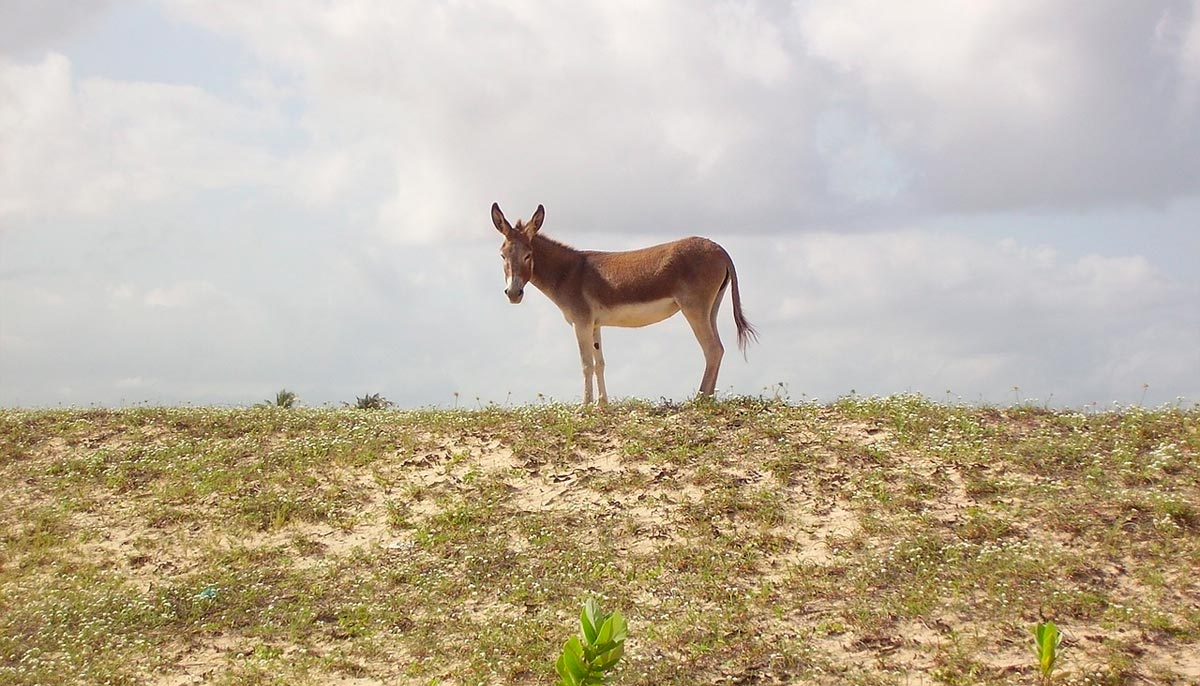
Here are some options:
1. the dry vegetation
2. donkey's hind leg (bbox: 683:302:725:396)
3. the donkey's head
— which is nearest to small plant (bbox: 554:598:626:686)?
the dry vegetation

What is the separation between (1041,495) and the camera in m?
13.5

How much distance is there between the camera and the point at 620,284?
17.5 metres

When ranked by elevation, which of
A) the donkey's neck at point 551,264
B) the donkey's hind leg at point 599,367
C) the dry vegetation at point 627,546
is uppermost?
the donkey's neck at point 551,264

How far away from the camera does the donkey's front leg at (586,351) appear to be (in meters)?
17.8

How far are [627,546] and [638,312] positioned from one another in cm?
496

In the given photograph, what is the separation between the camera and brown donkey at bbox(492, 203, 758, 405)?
17.3m

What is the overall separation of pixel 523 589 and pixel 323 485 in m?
4.38

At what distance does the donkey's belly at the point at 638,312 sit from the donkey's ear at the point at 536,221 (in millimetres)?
1836

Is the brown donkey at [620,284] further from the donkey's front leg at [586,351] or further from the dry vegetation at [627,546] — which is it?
the dry vegetation at [627,546]

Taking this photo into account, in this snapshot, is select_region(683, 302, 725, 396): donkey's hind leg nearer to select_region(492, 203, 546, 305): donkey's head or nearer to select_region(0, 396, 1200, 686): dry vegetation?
select_region(0, 396, 1200, 686): dry vegetation

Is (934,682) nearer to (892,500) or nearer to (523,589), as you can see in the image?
(892,500)

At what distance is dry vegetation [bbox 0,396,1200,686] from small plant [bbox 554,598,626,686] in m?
7.11

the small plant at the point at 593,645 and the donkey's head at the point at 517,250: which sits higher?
the donkey's head at the point at 517,250

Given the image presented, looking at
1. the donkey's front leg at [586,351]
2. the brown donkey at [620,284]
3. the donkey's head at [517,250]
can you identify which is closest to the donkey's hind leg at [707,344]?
the brown donkey at [620,284]
